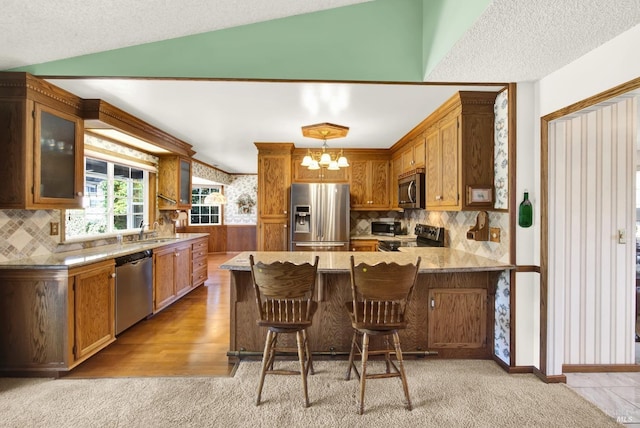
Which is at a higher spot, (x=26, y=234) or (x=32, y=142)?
(x=32, y=142)

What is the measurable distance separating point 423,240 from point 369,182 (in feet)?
4.59

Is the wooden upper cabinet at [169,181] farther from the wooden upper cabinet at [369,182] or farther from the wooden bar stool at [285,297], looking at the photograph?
the wooden bar stool at [285,297]

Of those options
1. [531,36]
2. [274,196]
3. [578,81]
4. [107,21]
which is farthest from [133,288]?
[578,81]

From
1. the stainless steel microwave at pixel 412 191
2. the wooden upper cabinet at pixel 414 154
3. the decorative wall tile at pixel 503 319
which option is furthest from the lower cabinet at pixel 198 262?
the decorative wall tile at pixel 503 319

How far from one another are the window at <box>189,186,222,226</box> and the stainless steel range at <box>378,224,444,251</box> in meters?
5.37

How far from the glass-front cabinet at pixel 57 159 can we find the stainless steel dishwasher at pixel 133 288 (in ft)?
2.42

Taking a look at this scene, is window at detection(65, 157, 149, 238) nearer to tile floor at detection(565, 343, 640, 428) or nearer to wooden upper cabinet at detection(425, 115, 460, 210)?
wooden upper cabinet at detection(425, 115, 460, 210)

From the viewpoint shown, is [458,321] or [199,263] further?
[199,263]

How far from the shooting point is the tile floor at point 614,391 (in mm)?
1951

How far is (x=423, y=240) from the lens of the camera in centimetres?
405

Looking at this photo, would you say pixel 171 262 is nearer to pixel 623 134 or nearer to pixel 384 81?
pixel 384 81

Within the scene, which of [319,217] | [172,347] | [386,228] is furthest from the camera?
[386,228]

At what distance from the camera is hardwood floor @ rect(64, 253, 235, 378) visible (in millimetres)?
2438

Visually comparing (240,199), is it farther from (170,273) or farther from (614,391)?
(614,391)
